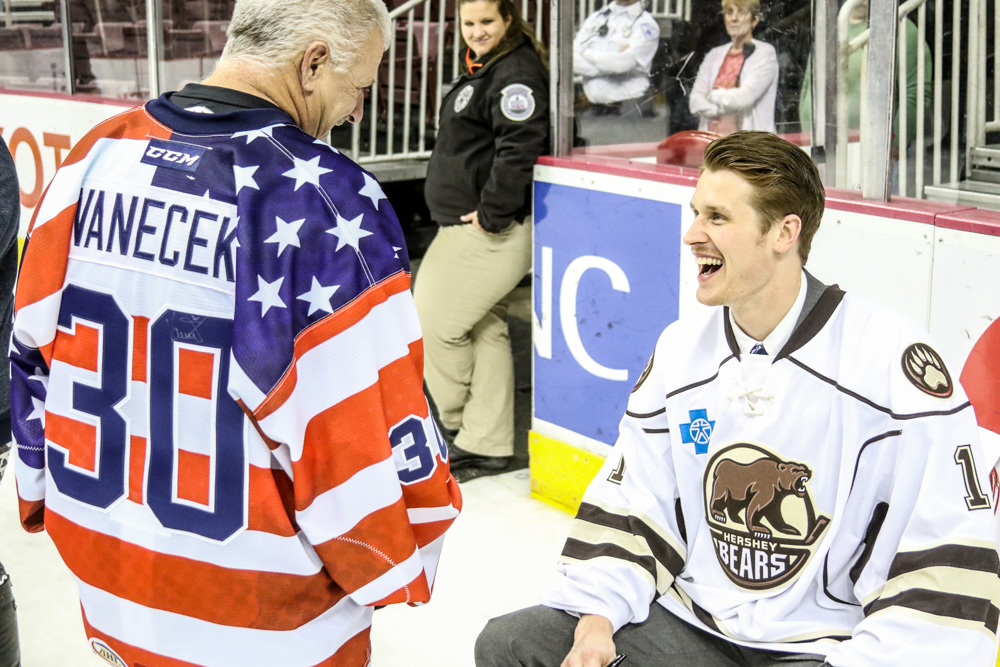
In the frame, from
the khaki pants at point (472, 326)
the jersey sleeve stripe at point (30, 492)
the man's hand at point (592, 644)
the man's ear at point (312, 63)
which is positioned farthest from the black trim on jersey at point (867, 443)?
the khaki pants at point (472, 326)

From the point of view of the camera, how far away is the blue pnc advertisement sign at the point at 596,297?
2979 mm

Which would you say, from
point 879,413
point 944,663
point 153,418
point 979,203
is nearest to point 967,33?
point 979,203

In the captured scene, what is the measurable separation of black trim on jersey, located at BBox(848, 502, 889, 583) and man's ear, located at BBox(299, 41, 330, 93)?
98 cm

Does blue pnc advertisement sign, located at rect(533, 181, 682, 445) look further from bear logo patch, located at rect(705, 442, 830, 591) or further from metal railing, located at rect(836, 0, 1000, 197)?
bear logo patch, located at rect(705, 442, 830, 591)

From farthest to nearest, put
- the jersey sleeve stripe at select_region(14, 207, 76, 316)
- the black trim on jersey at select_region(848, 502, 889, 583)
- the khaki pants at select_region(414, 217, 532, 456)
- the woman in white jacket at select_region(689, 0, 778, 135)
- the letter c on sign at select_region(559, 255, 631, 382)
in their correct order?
1. the khaki pants at select_region(414, 217, 532, 456)
2. the letter c on sign at select_region(559, 255, 631, 382)
3. the woman in white jacket at select_region(689, 0, 778, 135)
4. the black trim on jersey at select_region(848, 502, 889, 583)
5. the jersey sleeve stripe at select_region(14, 207, 76, 316)

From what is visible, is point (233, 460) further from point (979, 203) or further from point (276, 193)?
point (979, 203)

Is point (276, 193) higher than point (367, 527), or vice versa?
point (276, 193)

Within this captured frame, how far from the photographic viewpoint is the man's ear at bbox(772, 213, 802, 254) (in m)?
1.72

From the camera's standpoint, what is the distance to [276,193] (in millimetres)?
1260

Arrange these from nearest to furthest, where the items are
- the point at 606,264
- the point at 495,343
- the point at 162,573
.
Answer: the point at 162,573
the point at 606,264
the point at 495,343

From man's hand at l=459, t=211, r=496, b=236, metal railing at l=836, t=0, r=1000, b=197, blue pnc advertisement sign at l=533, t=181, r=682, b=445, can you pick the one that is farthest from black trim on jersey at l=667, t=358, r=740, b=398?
man's hand at l=459, t=211, r=496, b=236

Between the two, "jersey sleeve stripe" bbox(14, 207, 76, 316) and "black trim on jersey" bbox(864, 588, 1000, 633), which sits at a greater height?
"jersey sleeve stripe" bbox(14, 207, 76, 316)

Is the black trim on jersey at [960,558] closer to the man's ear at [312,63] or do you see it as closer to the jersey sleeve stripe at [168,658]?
the jersey sleeve stripe at [168,658]

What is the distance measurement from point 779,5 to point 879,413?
5.45ft
